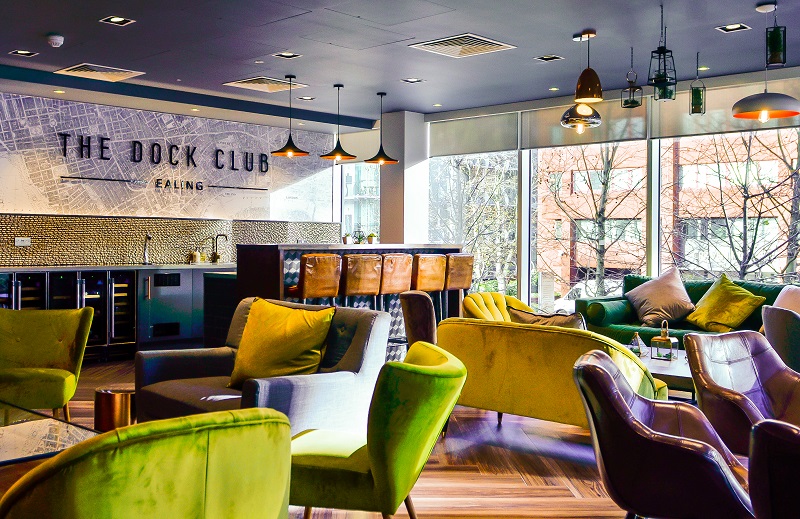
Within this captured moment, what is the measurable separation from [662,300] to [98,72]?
6.03 m

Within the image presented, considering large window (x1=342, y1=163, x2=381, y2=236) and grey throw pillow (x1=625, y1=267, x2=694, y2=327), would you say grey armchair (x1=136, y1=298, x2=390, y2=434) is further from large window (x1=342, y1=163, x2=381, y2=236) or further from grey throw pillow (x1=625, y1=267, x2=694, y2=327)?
large window (x1=342, y1=163, x2=381, y2=236)

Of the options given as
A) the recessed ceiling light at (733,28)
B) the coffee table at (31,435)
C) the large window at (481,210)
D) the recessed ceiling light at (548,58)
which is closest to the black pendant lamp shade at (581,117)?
the recessed ceiling light at (733,28)

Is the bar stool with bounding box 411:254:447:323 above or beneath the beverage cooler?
above

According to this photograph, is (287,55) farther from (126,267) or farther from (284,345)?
(284,345)

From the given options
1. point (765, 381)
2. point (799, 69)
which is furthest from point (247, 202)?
point (765, 381)

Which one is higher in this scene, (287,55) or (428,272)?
(287,55)

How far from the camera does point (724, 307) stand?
7.23 metres

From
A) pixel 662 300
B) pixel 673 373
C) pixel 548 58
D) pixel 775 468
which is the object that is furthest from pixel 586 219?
pixel 775 468

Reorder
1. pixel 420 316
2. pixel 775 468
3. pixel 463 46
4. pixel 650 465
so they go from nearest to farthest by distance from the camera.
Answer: pixel 775 468
pixel 650 465
pixel 420 316
pixel 463 46

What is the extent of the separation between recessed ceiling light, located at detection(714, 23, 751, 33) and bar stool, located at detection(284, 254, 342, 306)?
3617 mm

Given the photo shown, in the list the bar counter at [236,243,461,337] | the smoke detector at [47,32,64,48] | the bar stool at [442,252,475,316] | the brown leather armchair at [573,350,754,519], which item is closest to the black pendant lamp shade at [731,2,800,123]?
the brown leather armchair at [573,350,754,519]

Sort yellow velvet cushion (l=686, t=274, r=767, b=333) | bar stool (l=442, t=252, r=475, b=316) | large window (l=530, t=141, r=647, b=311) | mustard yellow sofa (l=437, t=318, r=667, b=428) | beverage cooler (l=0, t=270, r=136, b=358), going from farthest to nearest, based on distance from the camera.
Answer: large window (l=530, t=141, r=647, b=311)
bar stool (l=442, t=252, r=475, b=316)
beverage cooler (l=0, t=270, r=136, b=358)
yellow velvet cushion (l=686, t=274, r=767, b=333)
mustard yellow sofa (l=437, t=318, r=667, b=428)

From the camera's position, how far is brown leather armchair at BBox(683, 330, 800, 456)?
320 cm

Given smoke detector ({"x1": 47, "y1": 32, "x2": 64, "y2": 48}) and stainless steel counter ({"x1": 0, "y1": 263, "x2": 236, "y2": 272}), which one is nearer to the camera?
smoke detector ({"x1": 47, "y1": 32, "x2": 64, "y2": 48})
